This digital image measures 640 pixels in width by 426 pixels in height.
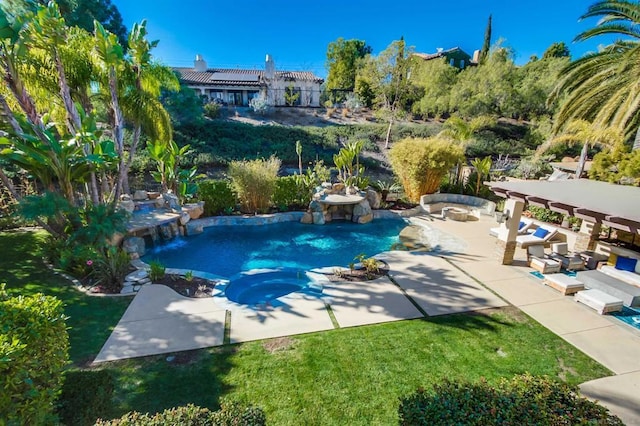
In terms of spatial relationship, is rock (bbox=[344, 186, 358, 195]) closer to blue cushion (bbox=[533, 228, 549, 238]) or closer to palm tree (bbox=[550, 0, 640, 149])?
blue cushion (bbox=[533, 228, 549, 238])

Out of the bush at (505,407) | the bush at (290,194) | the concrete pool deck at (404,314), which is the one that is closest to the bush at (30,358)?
the concrete pool deck at (404,314)

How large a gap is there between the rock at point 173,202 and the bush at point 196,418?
9347 millimetres

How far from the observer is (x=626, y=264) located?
23.4 feet

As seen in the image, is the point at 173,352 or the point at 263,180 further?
the point at 263,180

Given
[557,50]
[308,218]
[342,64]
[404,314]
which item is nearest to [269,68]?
[342,64]

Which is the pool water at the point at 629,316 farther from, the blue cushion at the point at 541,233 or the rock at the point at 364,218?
the rock at the point at 364,218

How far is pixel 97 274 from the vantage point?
6973 millimetres

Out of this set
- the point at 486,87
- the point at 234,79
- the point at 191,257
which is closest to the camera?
the point at 191,257

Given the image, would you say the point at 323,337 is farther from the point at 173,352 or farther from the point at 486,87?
the point at 486,87

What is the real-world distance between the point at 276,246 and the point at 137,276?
4369 millimetres

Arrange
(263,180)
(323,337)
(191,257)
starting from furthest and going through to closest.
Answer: (263,180), (191,257), (323,337)

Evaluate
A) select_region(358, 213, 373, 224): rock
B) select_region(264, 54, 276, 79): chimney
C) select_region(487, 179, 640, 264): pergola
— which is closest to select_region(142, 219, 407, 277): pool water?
select_region(358, 213, 373, 224): rock

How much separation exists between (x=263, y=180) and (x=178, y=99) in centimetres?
1613

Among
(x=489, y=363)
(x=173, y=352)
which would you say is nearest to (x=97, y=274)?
(x=173, y=352)
